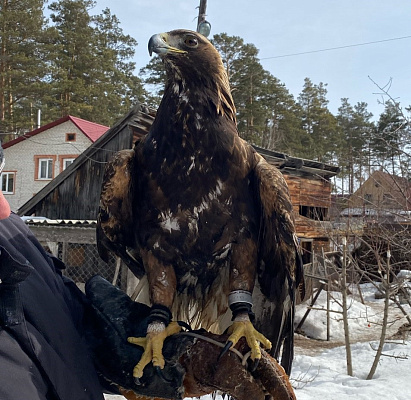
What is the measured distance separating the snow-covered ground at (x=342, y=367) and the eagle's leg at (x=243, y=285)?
12.1 ft

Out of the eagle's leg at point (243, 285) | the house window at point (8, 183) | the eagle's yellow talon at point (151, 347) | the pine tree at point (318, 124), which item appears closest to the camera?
the eagle's yellow talon at point (151, 347)

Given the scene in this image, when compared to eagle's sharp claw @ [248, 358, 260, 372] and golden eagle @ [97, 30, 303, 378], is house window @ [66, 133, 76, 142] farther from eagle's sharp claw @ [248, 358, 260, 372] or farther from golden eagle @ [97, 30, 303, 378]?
eagle's sharp claw @ [248, 358, 260, 372]

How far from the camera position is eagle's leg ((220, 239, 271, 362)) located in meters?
2.10

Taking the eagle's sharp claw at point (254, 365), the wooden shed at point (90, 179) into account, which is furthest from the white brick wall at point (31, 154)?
the eagle's sharp claw at point (254, 365)

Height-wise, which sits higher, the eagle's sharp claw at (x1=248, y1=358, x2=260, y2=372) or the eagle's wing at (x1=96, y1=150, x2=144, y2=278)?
the eagle's wing at (x1=96, y1=150, x2=144, y2=278)

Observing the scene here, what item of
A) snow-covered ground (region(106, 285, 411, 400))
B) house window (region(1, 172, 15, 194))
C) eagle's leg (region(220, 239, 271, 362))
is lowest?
snow-covered ground (region(106, 285, 411, 400))

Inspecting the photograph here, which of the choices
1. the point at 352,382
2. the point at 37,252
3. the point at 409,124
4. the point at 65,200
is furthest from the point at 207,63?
the point at 65,200

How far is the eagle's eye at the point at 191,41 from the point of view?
2307 millimetres

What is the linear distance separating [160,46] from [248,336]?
1522 mm

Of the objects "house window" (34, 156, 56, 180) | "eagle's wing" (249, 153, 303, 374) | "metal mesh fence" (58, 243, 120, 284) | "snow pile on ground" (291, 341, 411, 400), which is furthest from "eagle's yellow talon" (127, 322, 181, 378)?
"house window" (34, 156, 56, 180)

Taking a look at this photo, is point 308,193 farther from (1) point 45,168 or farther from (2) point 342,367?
(1) point 45,168

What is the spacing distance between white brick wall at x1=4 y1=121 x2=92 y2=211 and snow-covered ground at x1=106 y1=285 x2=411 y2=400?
14.7 meters

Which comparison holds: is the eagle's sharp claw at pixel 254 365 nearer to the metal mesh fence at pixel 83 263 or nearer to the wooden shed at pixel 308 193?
the metal mesh fence at pixel 83 263

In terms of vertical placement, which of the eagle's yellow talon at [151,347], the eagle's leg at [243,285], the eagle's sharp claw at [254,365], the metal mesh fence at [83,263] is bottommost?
the metal mesh fence at [83,263]
